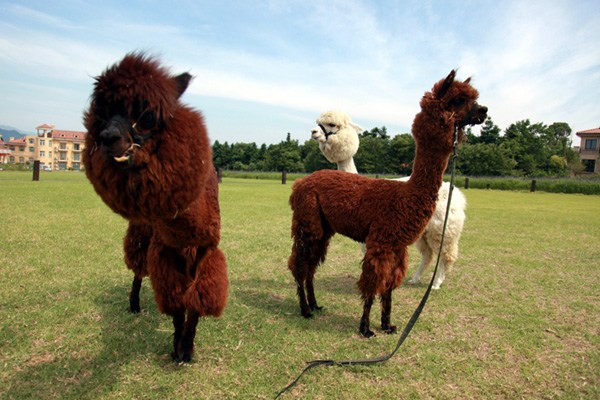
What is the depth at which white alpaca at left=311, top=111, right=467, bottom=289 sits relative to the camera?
5027 millimetres

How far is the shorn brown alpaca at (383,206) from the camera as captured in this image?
132 inches

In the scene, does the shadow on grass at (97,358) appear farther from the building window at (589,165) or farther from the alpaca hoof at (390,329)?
the building window at (589,165)

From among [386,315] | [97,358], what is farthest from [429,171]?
[97,358]

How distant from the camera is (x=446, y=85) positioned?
3336 mm

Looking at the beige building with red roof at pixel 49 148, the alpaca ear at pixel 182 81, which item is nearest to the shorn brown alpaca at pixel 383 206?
the alpaca ear at pixel 182 81

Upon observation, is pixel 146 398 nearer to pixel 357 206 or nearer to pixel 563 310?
pixel 357 206

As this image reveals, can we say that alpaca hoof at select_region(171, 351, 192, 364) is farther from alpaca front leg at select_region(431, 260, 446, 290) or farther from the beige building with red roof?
the beige building with red roof

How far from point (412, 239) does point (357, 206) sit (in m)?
0.65

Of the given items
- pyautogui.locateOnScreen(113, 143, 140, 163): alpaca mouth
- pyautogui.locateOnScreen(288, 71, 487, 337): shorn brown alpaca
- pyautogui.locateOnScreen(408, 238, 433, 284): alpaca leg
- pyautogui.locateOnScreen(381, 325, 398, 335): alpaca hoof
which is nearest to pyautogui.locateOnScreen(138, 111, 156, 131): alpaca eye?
pyautogui.locateOnScreen(113, 143, 140, 163): alpaca mouth

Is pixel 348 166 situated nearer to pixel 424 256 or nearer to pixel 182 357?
pixel 424 256

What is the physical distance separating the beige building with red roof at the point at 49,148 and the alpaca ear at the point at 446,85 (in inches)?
3586

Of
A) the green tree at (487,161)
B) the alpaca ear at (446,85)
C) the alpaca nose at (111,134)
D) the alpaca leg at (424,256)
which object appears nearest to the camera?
the alpaca nose at (111,134)

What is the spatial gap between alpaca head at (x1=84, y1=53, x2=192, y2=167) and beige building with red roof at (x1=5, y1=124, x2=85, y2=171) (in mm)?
91144

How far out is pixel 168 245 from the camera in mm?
2746
